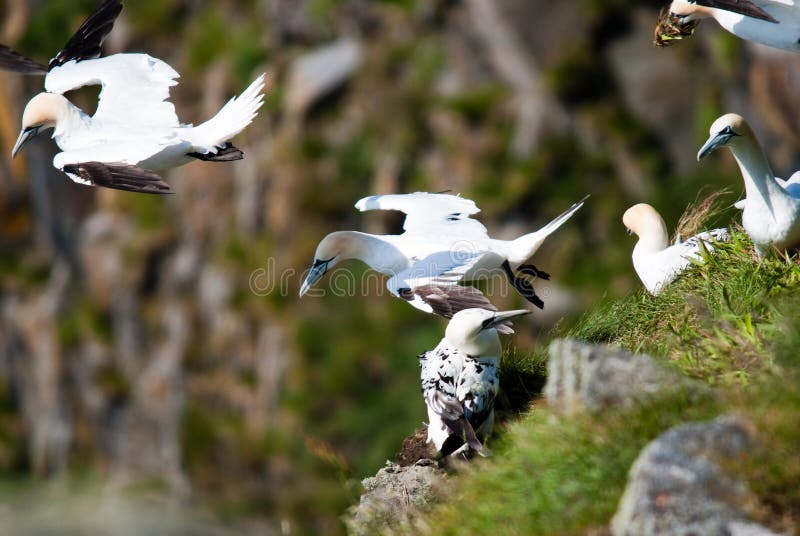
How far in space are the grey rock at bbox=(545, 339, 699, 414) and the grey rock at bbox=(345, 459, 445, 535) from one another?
1.50 m

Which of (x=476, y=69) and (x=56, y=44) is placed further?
(x=56, y=44)

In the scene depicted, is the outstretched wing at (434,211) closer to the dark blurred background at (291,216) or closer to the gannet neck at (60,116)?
the gannet neck at (60,116)

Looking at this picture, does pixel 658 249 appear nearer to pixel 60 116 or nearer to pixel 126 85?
pixel 126 85

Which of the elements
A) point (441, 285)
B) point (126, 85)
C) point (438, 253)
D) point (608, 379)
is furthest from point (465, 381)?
point (126, 85)

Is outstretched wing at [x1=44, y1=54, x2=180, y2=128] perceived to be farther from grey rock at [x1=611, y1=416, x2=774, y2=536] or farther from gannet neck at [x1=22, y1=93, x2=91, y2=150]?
grey rock at [x1=611, y1=416, x2=774, y2=536]

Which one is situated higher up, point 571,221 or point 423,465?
point 571,221

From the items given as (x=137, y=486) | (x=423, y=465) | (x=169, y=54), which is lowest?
(x=137, y=486)

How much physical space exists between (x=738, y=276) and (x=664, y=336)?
1.93ft

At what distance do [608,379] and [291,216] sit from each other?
15200 mm

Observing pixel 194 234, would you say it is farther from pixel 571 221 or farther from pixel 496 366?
pixel 496 366

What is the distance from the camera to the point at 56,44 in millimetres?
21609

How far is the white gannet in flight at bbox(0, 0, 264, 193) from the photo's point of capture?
7715 millimetres

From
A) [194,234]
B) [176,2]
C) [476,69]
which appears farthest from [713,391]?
[176,2]

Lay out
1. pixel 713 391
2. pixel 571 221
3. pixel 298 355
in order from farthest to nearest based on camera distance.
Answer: pixel 298 355
pixel 571 221
pixel 713 391
